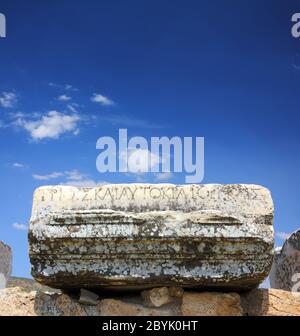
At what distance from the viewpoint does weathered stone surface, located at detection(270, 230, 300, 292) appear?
523cm

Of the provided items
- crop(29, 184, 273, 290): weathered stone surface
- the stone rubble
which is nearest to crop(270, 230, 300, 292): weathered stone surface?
the stone rubble

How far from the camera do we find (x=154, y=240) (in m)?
3.51

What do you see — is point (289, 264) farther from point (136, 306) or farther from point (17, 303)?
point (17, 303)

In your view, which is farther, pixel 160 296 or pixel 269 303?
pixel 269 303

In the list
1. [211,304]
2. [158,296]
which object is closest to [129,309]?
[158,296]

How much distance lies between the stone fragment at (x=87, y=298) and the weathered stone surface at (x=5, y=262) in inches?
A: 146

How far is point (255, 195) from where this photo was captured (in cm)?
370

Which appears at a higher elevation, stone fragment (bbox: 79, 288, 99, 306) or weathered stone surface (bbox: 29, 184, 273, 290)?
weathered stone surface (bbox: 29, 184, 273, 290)

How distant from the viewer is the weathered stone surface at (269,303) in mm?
3902

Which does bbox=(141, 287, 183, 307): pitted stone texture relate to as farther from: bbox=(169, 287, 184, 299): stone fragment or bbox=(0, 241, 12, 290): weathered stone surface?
bbox=(0, 241, 12, 290): weathered stone surface

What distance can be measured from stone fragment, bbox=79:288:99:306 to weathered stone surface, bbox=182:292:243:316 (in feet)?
2.05

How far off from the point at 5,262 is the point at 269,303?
4.48m

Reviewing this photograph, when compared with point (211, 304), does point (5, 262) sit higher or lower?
higher
